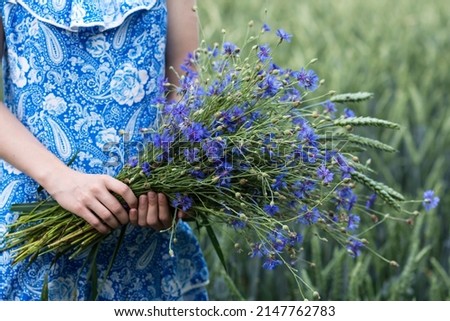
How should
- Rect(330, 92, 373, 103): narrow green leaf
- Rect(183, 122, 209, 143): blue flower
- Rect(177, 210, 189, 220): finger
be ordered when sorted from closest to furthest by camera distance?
1. Rect(183, 122, 209, 143): blue flower
2. Rect(177, 210, 189, 220): finger
3. Rect(330, 92, 373, 103): narrow green leaf

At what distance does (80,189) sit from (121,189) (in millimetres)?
77

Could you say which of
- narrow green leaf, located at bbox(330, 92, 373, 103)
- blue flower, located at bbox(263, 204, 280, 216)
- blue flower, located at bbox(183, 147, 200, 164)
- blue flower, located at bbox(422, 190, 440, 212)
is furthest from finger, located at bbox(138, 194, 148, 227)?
blue flower, located at bbox(422, 190, 440, 212)

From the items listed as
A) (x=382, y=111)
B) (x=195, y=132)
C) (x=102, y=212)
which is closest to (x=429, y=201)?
(x=195, y=132)

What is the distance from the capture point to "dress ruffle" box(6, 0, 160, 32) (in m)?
1.90

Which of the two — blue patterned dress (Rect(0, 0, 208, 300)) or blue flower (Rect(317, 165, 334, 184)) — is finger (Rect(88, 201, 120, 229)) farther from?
blue flower (Rect(317, 165, 334, 184))

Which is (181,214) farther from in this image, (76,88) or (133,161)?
(76,88)

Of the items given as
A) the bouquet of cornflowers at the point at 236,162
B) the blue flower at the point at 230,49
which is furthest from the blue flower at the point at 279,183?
the blue flower at the point at 230,49

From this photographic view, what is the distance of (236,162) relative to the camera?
1799 millimetres

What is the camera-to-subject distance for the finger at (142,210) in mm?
1819

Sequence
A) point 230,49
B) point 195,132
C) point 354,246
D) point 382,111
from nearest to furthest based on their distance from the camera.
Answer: point 195,132
point 230,49
point 354,246
point 382,111

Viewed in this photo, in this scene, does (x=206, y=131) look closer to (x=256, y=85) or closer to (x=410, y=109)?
(x=256, y=85)

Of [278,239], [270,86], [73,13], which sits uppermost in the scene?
[73,13]
